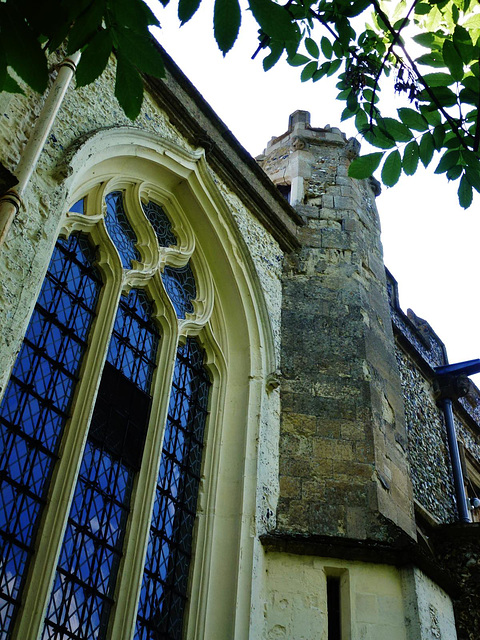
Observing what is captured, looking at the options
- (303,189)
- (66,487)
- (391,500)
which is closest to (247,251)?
(303,189)

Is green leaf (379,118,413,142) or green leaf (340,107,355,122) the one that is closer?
green leaf (379,118,413,142)

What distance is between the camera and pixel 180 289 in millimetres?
6879

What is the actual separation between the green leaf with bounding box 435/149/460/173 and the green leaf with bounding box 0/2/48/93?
5.87 ft

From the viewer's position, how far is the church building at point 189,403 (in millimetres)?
4668

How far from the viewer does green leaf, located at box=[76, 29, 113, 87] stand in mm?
2553

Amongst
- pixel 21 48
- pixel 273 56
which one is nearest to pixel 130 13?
pixel 21 48

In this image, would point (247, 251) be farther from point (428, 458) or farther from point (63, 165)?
point (428, 458)

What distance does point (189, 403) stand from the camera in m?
6.34

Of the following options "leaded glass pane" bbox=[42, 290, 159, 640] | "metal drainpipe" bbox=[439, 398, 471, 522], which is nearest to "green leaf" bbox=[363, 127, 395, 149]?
"leaded glass pane" bbox=[42, 290, 159, 640]

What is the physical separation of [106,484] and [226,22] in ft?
11.2

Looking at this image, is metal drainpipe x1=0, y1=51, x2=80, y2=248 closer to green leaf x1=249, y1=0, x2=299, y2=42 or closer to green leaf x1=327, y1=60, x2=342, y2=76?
green leaf x1=327, y1=60, x2=342, y2=76

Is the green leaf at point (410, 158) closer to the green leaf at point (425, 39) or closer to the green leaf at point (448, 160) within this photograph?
the green leaf at point (448, 160)

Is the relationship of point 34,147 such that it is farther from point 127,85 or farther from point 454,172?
point 454,172

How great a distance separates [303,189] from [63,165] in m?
4.23
